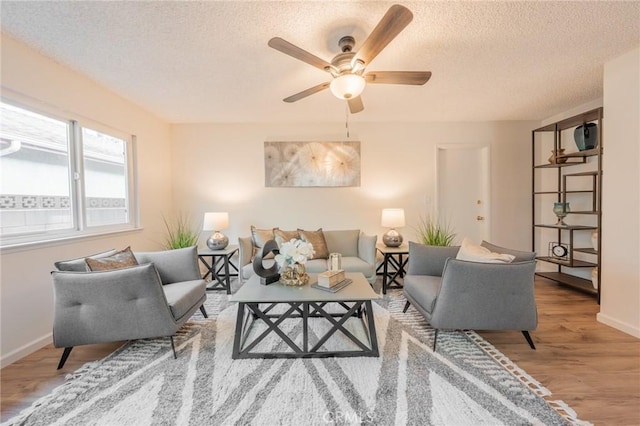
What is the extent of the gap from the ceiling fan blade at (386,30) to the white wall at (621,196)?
92.7 inches

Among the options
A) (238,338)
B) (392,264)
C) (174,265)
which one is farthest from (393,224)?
(174,265)

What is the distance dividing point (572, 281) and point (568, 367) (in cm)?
210

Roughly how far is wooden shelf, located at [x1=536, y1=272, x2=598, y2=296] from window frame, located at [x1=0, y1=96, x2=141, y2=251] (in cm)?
540

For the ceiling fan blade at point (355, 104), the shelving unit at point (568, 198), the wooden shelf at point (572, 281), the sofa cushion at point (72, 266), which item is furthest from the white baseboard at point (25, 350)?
the wooden shelf at point (572, 281)

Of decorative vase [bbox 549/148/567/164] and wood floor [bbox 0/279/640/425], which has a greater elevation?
decorative vase [bbox 549/148/567/164]

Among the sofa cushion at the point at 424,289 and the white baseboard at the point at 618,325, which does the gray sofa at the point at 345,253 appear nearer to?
the sofa cushion at the point at 424,289

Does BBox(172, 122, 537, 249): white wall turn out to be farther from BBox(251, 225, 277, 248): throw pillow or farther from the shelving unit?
BBox(251, 225, 277, 248): throw pillow

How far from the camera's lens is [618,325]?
2281mm

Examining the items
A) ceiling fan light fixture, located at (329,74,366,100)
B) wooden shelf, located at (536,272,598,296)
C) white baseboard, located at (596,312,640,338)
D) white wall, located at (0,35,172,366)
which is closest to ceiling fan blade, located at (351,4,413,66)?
ceiling fan light fixture, located at (329,74,366,100)

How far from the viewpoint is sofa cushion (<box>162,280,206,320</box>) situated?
6.28ft

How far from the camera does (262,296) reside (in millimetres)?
1854

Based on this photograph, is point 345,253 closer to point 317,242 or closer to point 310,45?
point 317,242

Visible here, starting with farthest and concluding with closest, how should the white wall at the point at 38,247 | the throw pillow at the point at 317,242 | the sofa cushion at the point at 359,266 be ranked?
the throw pillow at the point at 317,242 < the sofa cushion at the point at 359,266 < the white wall at the point at 38,247

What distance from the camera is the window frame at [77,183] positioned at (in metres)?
2.03
